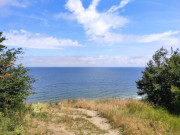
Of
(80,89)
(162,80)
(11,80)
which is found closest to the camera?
(11,80)

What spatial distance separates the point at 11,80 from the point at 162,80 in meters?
12.9

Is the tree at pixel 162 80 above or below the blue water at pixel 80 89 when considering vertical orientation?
above

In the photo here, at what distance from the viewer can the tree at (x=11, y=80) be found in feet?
19.9

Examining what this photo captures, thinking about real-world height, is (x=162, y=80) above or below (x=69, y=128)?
above

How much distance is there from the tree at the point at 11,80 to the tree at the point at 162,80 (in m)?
11.2

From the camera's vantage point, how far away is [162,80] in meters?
12.3

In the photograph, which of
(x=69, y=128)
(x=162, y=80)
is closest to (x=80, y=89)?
(x=162, y=80)

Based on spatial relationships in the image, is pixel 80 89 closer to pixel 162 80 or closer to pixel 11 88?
pixel 162 80

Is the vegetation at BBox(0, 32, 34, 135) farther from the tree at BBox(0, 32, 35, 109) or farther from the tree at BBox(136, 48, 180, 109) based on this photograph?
the tree at BBox(136, 48, 180, 109)

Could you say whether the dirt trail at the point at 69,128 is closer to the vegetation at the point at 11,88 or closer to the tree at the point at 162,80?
the vegetation at the point at 11,88

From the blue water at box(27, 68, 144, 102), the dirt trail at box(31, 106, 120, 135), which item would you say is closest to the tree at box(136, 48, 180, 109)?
the dirt trail at box(31, 106, 120, 135)

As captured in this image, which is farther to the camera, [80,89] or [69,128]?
[80,89]

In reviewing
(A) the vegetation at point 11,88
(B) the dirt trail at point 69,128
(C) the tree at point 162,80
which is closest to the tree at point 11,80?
(A) the vegetation at point 11,88

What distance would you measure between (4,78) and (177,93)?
12.7 m
